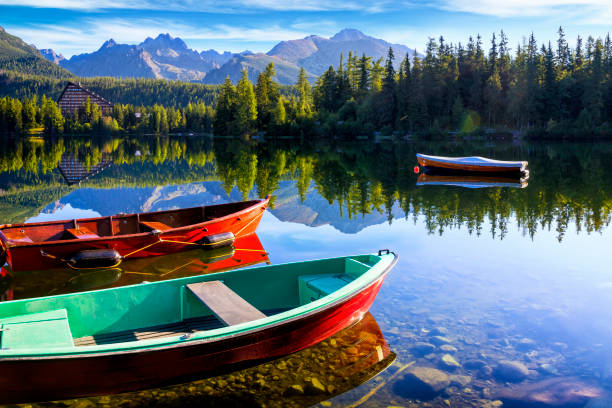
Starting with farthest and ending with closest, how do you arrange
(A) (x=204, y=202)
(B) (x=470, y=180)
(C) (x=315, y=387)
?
(B) (x=470, y=180) < (A) (x=204, y=202) < (C) (x=315, y=387)

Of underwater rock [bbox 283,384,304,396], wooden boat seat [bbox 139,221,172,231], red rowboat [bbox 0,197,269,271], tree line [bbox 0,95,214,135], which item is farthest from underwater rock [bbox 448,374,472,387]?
tree line [bbox 0,95,214,135]

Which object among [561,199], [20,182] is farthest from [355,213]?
[20,182]

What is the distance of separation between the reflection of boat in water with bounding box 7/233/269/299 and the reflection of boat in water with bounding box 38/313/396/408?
611 centimetres

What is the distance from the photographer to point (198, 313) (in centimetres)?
848

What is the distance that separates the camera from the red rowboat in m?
12.6

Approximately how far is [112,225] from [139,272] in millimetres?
2290

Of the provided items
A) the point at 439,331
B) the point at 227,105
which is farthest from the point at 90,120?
the point at 439,331

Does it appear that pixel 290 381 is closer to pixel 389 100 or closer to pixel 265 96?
pixel 389 100

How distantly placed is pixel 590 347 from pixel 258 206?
11.0 meters

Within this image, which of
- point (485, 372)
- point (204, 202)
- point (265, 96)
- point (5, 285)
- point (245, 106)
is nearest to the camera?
point (485, 372)

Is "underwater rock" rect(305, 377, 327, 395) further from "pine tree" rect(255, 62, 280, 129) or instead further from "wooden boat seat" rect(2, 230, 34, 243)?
"pine tree" rect(255, 62, 280, 129)

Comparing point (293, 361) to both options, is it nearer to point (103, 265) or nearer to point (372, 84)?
point (103, 265)

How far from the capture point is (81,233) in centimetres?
1409

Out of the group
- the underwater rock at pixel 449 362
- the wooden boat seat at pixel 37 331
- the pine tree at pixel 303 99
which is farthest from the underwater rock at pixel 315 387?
the pine tree at pixel 303 99
